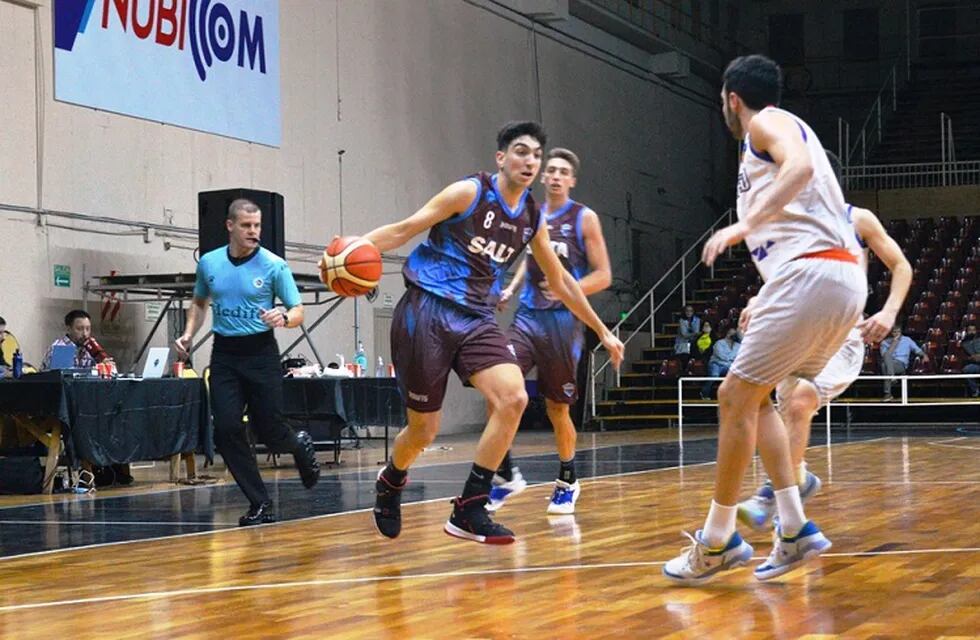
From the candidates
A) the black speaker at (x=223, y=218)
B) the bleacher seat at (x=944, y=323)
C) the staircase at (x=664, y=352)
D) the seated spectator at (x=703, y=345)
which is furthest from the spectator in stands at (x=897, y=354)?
the black speaker at (x=223, y=218)

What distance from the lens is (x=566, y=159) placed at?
7961 mm

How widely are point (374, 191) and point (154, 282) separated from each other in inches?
252

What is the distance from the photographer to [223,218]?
1590 cm

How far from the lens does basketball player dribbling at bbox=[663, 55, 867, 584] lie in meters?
4.86

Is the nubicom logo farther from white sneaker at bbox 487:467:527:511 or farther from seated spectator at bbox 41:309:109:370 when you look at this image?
white sneaker at bbox 487:467:527:511

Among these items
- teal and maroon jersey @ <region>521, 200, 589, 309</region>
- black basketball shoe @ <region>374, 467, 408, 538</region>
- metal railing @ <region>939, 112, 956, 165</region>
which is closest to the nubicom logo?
teal and maroon jersey @ <region>521, 200, 589, 309</region>

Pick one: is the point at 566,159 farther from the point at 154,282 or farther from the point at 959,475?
the point at 154,282

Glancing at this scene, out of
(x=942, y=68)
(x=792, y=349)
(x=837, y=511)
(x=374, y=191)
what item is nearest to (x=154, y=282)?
(x=374, y=191)

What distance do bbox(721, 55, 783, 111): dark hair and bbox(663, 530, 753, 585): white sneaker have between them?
1484 mm

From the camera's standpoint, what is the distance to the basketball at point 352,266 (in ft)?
19.3

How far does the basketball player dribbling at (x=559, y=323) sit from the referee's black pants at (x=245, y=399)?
127cm

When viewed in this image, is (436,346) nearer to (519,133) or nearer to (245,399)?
(519,133)

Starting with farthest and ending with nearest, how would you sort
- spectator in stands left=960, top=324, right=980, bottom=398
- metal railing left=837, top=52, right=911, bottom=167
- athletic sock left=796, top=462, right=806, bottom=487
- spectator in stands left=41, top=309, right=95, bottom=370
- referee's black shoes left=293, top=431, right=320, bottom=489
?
metal railing left=837, top=52, right=911, bottom=167 < spectator in stands left=960, top=324, right=980, bottom=398 < spectator in stands left=41, top=309, right=95, bottom=370 < referee's black shoes left=293, top=431, right=320, bottom=489 < athletic sock left=796, top=462, right=806, bottom=487

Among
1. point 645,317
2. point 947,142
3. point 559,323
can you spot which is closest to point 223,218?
point 559,323
